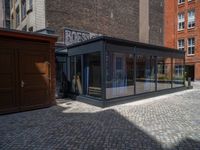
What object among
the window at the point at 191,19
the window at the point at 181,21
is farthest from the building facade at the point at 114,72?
the window at the point at 181,21

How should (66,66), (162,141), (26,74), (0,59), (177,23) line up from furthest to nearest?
1. (177,23)
2. (66,66)
3. (26,74)
4. (0,59)
5. (162,141)

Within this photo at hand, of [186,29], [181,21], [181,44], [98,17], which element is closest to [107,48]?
[98,17]

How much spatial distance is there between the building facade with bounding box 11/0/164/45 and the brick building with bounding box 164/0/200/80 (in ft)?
7.97

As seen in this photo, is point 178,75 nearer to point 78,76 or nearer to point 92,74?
point 92,74

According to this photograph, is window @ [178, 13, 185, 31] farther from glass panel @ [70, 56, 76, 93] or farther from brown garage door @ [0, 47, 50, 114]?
brown garage door @ [0, 47, 50, 114]

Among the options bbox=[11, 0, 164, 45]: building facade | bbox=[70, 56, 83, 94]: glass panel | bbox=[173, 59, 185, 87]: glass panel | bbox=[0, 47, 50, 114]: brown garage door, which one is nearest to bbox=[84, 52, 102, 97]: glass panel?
bbox=[70, 56, 83, 94]: glass panel

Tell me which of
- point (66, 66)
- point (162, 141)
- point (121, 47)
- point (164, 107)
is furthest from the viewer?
point (66, 66)

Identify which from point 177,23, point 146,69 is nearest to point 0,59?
point 146,69

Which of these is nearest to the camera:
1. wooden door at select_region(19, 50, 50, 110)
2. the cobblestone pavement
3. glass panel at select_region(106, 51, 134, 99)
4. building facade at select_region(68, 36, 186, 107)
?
the cobblestone pavement

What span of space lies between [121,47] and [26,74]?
4923mm

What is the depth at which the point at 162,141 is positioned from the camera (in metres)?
4.75

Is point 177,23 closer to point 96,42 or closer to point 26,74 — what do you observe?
point 96,42

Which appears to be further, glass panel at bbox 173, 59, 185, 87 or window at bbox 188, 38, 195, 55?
window at bbox 188, 38, 195, 55

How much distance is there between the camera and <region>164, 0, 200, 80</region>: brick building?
948 inches
